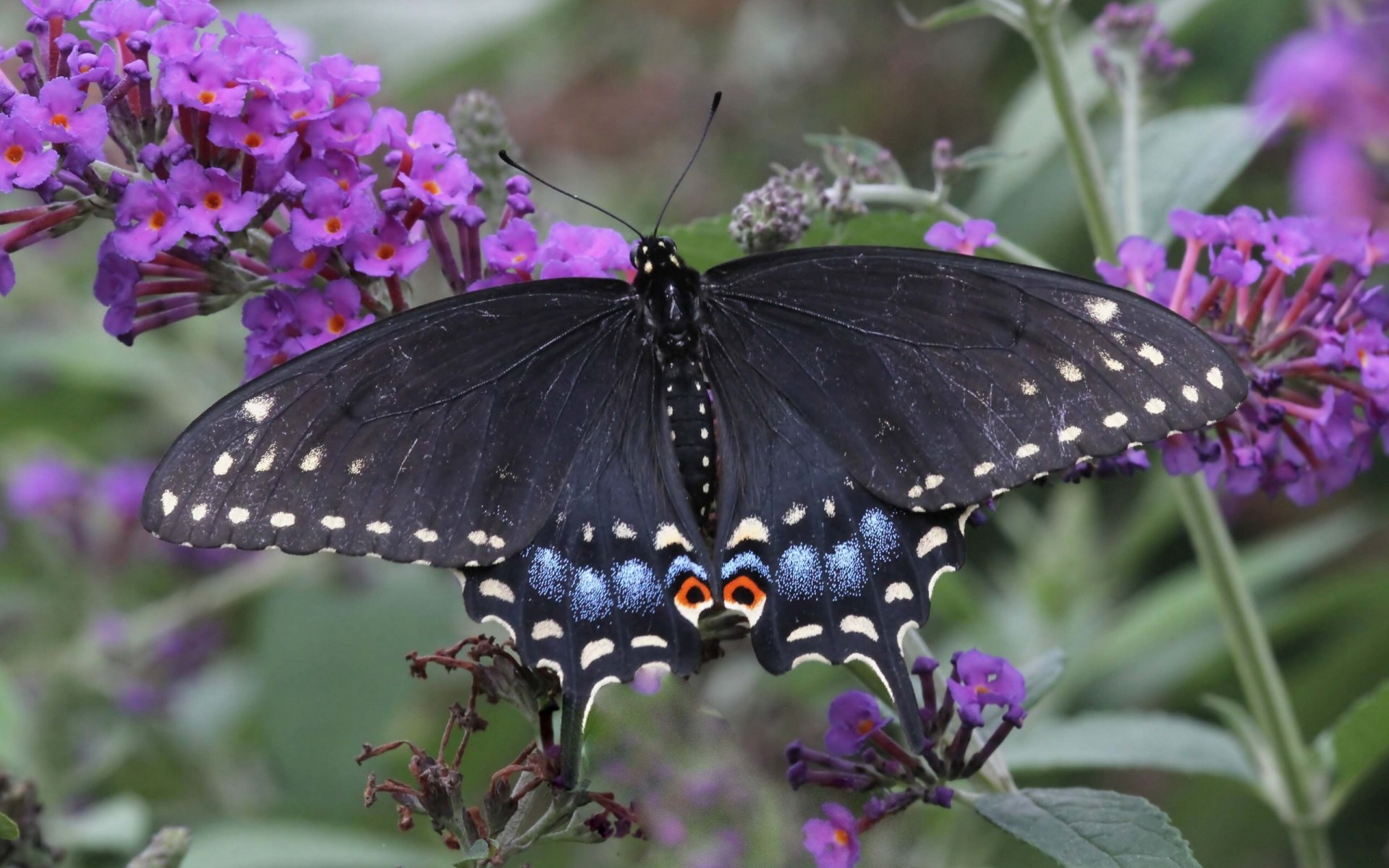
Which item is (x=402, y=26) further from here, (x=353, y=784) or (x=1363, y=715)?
(x=1363, y=715)

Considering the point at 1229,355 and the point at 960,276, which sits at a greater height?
the point at 960,276

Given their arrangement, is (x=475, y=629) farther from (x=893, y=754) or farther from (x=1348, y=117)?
(x=1348, y=117)

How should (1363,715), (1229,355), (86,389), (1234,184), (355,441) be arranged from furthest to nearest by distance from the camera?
→ (86,389) → (1234,184) → (1363,715) → (355,441) → (1229,355)

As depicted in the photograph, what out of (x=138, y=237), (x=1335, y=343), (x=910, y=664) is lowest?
(x=910, y=664)

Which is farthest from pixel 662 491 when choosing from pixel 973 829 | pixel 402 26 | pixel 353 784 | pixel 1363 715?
pixel 402 26

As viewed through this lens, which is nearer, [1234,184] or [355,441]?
[355,441]

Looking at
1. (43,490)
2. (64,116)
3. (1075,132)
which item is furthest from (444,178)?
(43,490)

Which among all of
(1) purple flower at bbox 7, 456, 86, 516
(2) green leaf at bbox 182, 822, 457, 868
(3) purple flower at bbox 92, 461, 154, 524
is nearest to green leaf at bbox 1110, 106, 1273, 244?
(2) green leaf at bbox 182, 822, 457, 868

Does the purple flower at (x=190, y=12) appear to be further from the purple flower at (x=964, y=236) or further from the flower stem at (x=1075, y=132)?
the flower stem at (x=1075, y=132)
